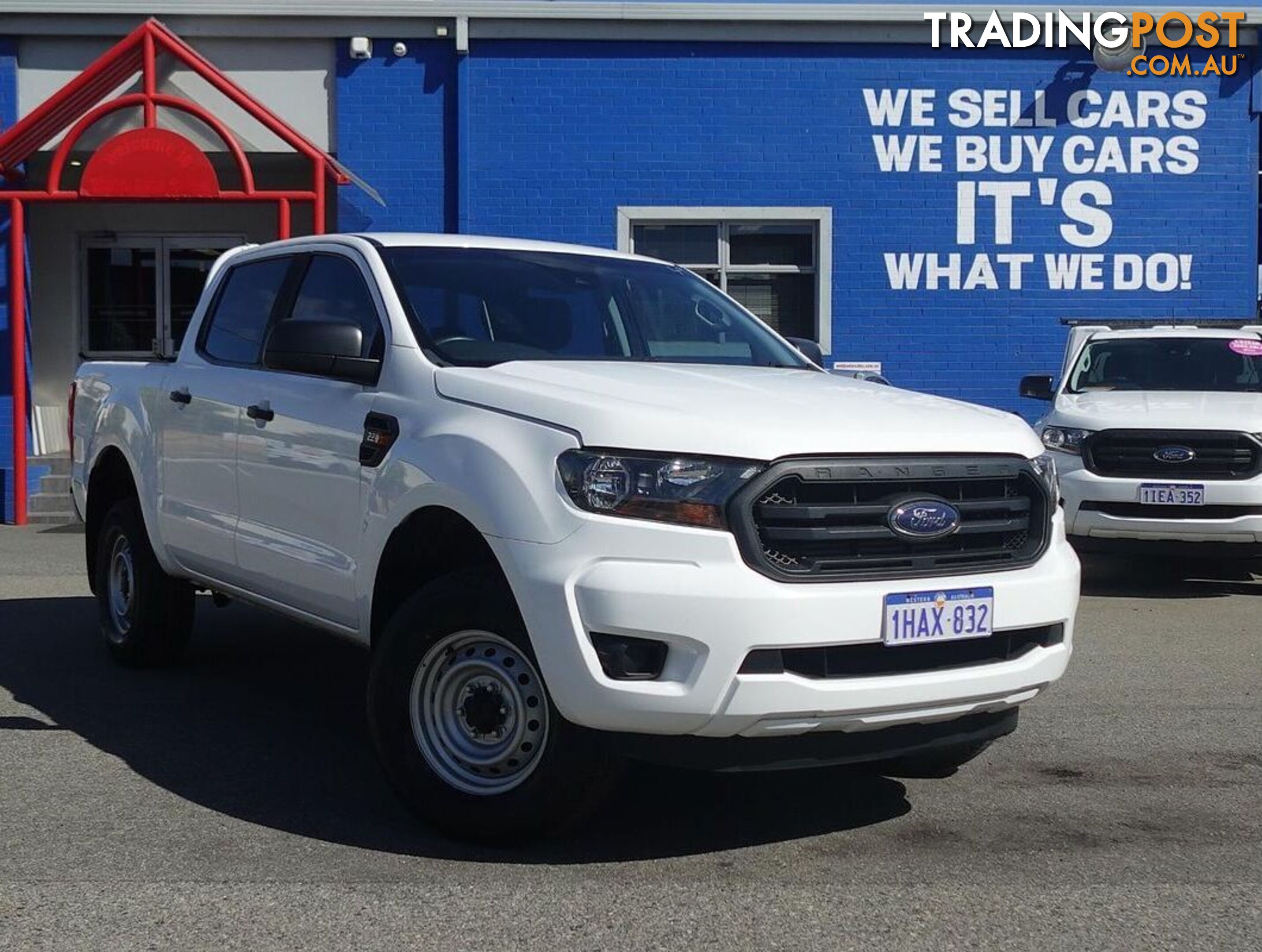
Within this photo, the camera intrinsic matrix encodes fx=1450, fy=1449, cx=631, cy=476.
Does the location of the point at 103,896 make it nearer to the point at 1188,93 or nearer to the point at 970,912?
the point at 970,912

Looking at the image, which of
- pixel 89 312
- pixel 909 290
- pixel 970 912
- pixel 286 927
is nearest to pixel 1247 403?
pixel 909 290

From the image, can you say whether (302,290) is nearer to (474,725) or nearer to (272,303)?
(272,303)

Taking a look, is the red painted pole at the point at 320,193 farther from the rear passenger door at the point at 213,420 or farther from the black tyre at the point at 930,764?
the black tyre at the point at 930,764

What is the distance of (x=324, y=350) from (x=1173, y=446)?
6.67 m

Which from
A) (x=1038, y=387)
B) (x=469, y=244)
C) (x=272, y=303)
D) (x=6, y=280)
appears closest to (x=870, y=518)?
(x=469, y=244)

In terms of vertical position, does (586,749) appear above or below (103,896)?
above

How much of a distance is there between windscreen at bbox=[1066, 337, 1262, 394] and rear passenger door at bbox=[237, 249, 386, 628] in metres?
6.96

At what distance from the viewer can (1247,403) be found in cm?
997

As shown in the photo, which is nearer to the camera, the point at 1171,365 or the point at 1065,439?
the point at 1065,439

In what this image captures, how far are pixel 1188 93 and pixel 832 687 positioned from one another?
553 inches

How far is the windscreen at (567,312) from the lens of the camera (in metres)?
5.04

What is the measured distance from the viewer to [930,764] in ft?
16.9

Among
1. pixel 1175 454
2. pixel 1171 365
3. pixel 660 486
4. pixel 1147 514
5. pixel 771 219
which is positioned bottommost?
pixel 1147 514

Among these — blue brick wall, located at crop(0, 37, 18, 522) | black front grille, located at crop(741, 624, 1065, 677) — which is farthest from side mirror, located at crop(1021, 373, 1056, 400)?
blue brick wall, located at crop(0, 37, 18, 522)
